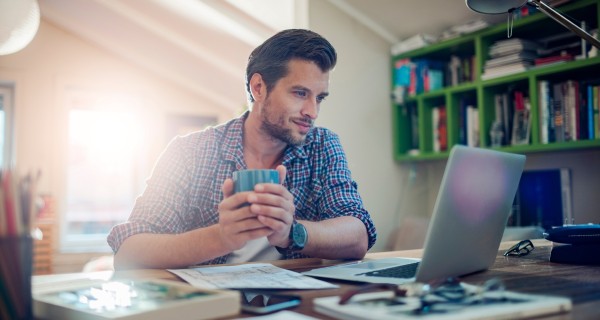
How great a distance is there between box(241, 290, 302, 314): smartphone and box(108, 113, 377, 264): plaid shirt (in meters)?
0.55

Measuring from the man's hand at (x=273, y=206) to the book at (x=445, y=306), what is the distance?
0.26m

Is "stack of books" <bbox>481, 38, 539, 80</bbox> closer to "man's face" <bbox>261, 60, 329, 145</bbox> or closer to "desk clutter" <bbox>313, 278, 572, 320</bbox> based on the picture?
"man's face" <bbox>261, 60, 329, 145</bbox>

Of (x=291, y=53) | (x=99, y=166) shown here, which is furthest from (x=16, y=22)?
(x=99, y=166)

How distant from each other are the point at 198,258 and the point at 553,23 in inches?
93.5

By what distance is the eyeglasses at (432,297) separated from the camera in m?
0.65

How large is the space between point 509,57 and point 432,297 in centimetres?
247

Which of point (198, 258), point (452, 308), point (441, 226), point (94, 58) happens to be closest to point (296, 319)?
point (452, 308)

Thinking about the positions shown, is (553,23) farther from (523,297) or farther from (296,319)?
(296,319)

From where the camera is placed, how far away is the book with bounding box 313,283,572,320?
0.62 m

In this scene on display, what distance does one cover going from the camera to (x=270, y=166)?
1647mm

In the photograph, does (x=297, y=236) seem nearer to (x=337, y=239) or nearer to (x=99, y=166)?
(x=337, y=239)

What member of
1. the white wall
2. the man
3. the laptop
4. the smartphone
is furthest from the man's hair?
the white wall

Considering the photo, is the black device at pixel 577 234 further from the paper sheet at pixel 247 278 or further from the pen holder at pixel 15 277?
the pen holder at pixel 15 277

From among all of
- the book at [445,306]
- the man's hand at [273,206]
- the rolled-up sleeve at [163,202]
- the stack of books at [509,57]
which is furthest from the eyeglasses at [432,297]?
the stack of books at [509,57]
